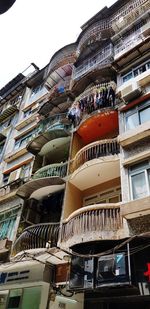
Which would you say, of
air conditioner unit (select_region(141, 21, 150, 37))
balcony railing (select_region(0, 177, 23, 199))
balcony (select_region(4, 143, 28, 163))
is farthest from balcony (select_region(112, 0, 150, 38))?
balcony railing (select_region(0, 177, 23, 199))

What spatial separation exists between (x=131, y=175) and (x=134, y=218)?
5.81 ft

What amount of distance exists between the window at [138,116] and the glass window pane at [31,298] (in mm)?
7149

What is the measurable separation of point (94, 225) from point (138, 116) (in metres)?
4.77

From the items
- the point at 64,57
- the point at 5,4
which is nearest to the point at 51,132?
the point at 64,57

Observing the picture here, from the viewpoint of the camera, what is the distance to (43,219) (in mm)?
13984

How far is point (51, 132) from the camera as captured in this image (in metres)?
15.1

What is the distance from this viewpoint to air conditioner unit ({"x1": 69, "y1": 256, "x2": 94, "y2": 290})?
8102mm

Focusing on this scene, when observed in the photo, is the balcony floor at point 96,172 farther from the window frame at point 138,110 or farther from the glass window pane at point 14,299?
the glass window pane at point 14,299

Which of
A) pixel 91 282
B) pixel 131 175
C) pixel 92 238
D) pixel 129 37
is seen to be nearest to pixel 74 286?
pixel 91 282

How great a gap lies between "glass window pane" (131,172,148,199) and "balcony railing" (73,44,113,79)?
30.4 feet

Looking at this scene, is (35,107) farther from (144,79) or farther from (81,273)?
(81,273)

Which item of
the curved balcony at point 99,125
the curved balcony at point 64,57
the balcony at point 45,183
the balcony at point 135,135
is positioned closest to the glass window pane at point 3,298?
the balcony at point 45,183

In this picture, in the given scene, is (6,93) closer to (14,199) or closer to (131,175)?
(14,199)

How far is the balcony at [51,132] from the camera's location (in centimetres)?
1500
